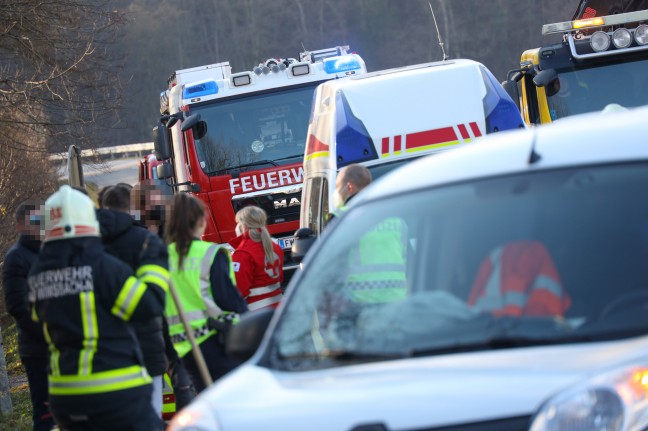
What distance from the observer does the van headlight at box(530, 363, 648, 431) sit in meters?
3.03

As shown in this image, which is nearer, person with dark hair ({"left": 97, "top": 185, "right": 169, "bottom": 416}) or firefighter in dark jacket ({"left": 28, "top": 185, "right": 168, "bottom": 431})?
firefighter in dark jacket ({"left": 28, "top": 185, "right": 168, "bottom": 431})

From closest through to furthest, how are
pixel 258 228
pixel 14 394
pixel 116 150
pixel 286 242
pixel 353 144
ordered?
pixel 258 228 → pixel 353 144 → pixel 14 394 → pixel 286 242 → pixel 116 150

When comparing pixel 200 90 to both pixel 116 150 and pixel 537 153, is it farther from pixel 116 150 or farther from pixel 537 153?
pixel 116 150

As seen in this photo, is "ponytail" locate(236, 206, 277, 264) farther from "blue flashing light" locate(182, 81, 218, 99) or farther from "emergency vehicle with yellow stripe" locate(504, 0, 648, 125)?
"blue flashing light" locate(182, 81, 218, 99)

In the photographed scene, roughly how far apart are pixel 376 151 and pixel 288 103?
17.8 ft

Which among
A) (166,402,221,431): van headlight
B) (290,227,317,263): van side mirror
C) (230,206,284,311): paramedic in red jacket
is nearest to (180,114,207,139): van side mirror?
(230,206,284,311): paramedic in red jacket

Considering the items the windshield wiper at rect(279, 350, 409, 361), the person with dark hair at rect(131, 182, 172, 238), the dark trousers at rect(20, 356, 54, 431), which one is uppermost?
the person with dark hair at rect(131, 182, 172, 238)

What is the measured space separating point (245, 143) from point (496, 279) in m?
10.8

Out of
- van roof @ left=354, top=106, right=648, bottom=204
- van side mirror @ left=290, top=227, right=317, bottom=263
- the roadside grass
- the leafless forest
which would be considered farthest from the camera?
the leafless forest

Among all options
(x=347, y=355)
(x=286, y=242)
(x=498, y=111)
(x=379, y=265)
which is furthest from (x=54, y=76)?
(x=347, y=355)

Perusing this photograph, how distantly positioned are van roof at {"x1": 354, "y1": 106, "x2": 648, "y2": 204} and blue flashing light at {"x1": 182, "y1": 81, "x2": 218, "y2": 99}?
10.2m

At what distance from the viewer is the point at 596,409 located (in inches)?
120

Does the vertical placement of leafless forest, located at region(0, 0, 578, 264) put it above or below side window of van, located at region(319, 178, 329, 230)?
above

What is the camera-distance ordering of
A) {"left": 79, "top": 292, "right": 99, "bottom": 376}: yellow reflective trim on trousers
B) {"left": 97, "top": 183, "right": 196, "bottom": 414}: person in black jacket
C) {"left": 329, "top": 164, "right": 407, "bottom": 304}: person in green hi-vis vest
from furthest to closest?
{"left": 97, "top": 183, "right": 196, "bottom": 414}: person in black jacket, {"left": 79, "top": 292, "right": 99, "bottom": 376}: yellow reflective trim on trousers, {"left": 329, "top": 164, "right": 407, "bottom": 304}: person in green hi-vis vest
